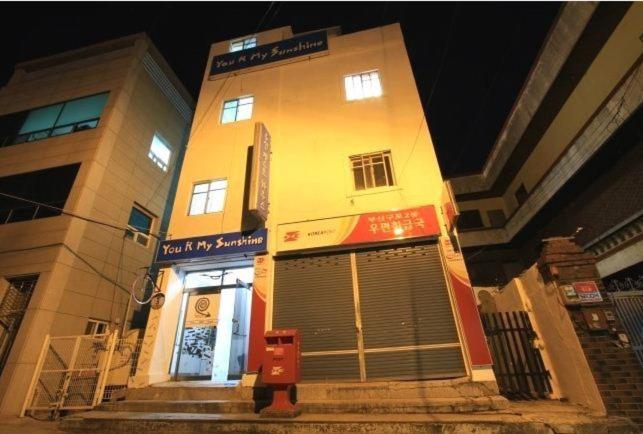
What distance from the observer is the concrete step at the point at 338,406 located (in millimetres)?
5836

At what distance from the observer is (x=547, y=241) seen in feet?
20.3

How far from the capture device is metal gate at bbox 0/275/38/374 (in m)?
9.95

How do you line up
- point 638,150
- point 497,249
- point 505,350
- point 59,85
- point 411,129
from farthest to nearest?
point 497,249
point 59,85
point 638,150
point 411,129
point 505,350

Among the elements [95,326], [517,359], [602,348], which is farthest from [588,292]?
[95,326]

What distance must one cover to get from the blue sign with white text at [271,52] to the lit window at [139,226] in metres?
7.59

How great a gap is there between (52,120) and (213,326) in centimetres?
1330

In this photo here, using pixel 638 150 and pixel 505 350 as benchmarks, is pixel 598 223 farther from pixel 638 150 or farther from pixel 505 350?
pixel 505 350

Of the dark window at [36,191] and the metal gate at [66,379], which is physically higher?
the dark window at [36,191]

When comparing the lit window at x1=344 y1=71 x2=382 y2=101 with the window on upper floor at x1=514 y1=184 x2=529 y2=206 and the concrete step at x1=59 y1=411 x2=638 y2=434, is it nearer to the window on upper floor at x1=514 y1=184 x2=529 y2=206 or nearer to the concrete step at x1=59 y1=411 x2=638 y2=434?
the concrete step at x1=59 y1=411 x2=638 y2=434

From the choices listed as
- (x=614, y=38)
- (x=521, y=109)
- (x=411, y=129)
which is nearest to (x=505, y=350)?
(x=411, y=129)

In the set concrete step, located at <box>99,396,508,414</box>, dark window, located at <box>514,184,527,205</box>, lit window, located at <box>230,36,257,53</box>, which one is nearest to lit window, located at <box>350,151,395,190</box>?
concrete step, located at <box>99,396,508,414</box>

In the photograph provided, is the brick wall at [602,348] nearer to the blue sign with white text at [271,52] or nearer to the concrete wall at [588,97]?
the concrete wall at [588,97]

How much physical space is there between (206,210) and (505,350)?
9.64 m

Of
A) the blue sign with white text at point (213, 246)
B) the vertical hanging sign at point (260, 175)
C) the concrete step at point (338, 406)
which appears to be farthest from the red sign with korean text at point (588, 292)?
the vertical hanging sign at point (260, 175)
